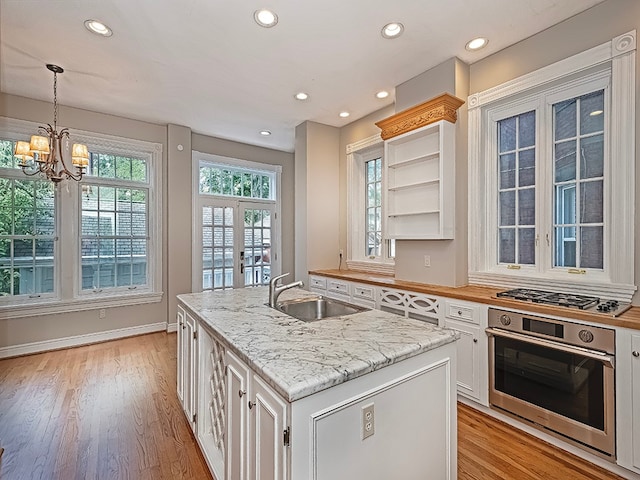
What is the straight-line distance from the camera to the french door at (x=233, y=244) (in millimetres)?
5129

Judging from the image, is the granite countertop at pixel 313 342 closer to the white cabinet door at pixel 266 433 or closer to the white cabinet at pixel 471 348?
the white cabinet door at pixel 266 433

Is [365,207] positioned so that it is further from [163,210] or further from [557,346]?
[163,210]

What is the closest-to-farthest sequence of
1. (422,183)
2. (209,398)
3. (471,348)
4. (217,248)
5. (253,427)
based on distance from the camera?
(253,427), (209,398), (471,348), (422,183), (217,248)

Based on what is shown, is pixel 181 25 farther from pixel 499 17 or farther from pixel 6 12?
pixel 499 17

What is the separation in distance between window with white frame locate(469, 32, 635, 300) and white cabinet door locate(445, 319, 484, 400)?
623 millimetres

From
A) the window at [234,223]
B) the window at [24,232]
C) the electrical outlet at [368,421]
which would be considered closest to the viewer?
the electrical outlet at [368,421]

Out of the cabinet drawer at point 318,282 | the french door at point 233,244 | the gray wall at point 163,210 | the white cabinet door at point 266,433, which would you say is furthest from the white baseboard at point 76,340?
the white cabinet door at point 266,433

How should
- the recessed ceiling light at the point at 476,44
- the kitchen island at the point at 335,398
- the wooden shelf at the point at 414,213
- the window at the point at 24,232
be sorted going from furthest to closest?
1. the window at the point at 24,232
2. the wooden shelf at the point at 414,213
3. the recessed ceiling light at the point at 476,44
4. the kitchen island at the point at 335,398

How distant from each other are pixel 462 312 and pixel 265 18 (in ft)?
9.23

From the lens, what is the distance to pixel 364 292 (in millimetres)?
3502

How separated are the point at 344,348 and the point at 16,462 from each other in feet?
7.62

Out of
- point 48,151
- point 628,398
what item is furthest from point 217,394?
point 48,151

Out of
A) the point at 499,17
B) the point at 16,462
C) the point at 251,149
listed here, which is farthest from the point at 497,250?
the point at 251,149

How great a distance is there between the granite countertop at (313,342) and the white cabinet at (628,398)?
44.4 inches
